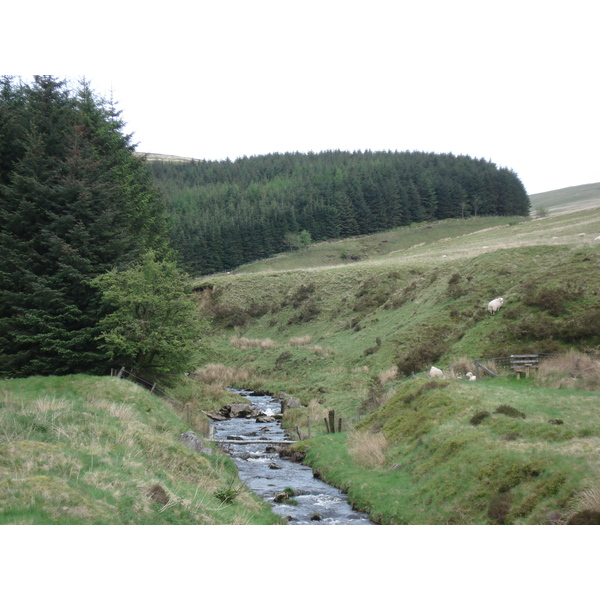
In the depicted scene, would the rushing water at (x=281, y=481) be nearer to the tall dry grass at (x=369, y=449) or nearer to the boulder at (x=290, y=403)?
the tall dry grass at (x=369, y=449)

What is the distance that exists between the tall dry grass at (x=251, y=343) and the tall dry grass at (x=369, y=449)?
32.2 metres

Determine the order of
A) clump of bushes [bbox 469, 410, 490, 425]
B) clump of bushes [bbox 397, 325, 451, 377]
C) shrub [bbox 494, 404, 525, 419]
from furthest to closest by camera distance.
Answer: clump of bushes [bbox 397, 325, 451, 377]
clump of bushes [bbox 469, 410, 490, 425]
shrub [bbox 494, 404, 525, 419]

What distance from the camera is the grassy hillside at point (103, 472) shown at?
9758 millimetres

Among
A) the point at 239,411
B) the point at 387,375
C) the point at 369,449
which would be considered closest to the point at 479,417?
the point at 369,449

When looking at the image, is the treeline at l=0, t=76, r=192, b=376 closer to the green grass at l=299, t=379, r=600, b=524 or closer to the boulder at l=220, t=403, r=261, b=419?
the boulder at l=220, t=403, r=261, b=419

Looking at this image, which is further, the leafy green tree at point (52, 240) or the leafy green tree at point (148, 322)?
the leafy green tree at point (52, 240)

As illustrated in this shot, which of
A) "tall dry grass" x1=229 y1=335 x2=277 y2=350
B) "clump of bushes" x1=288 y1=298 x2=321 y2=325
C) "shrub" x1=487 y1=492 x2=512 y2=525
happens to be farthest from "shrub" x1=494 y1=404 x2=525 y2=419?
"clump of bushes" x1=288 y1=298 x2=321 y2=325

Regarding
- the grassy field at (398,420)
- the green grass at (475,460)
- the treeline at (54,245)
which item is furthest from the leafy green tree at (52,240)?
the green grass at (475,460)

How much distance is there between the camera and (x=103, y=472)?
1188 centimetres

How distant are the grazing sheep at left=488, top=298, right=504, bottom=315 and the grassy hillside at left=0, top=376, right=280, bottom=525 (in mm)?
21905

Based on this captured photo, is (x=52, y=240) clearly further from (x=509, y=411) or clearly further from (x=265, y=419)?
(x=509, y=411)

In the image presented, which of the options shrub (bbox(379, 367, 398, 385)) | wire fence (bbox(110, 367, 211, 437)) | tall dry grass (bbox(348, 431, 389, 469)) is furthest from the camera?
shrub (bbox(379, 367, 398, 385))

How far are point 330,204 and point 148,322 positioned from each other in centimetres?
13295

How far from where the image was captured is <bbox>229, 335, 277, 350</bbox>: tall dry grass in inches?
2202
